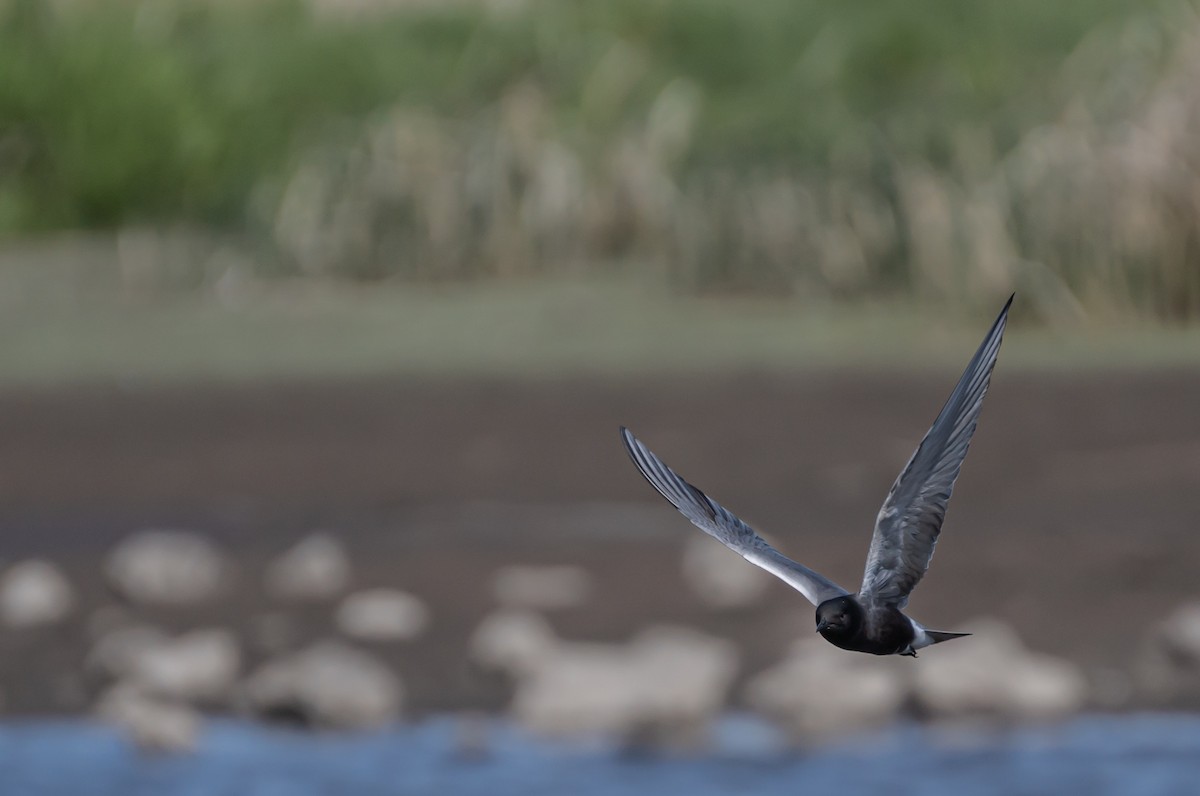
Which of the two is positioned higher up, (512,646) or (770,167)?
(770,167)

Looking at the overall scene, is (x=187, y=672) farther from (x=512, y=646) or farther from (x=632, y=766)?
(x=632, y=766)

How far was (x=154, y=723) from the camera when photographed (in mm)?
6277

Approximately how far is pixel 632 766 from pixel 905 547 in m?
3.08

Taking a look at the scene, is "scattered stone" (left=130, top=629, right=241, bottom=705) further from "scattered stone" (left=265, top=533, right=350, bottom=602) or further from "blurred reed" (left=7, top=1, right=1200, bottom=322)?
"blurred reed" (left=7, top=1, right=1200, bottom=322)

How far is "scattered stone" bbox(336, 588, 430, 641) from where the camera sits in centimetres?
708

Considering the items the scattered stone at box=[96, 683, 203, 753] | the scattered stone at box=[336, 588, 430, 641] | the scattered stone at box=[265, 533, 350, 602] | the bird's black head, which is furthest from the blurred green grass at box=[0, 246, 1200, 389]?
the bird's black head

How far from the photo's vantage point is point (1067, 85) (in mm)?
12312

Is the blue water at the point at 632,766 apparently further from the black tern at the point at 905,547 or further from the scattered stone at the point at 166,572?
the black tern at the point at 905,547

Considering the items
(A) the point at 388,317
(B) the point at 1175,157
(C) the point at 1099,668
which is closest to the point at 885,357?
(B) the point at 1175,157

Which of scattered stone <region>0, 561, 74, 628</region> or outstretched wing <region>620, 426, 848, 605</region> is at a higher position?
scattered stone <region>0, 561, 74, 628</region>

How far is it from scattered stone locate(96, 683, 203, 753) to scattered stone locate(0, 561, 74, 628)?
2.94ft

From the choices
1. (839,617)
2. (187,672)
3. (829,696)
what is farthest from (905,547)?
(187,672)

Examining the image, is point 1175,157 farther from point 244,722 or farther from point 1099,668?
point 244,722

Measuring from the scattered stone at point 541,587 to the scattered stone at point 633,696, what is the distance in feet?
2.98
